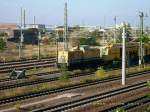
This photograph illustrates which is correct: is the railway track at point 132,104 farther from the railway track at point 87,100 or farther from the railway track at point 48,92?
the railway track at point 48,92

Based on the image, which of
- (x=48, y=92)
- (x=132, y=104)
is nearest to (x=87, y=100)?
(x=132, y=104)

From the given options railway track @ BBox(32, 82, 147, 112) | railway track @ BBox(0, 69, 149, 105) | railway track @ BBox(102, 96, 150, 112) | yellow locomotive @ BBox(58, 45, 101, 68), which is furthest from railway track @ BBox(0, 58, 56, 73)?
railway track @ BBox(102, 96, 150, 112)

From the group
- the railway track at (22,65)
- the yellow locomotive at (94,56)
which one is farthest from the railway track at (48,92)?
the railway track at (22,65)

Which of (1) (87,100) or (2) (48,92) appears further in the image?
(2) (48,92)

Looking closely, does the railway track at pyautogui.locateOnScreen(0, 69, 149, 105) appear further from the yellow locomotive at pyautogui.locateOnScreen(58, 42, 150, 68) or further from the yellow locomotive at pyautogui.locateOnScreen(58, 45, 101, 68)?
the yellow locomotive at pyautogui.locateOnScreen(58, 42, 150, 68)

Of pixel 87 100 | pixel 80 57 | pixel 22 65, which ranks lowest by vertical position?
pixel 87 100


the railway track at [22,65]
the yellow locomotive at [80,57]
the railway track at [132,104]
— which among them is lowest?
the railway track at [132,104]

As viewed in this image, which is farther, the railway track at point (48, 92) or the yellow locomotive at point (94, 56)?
the yellow locomotive at point (94, 56)

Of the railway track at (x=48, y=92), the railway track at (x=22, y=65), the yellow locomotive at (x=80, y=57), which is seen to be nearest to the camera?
the railway track at (x=48, y=92)

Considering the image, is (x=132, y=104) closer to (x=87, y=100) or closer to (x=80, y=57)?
(x=87, y=100)

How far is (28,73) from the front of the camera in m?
40.4

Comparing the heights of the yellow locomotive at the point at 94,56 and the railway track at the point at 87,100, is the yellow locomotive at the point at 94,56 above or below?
above

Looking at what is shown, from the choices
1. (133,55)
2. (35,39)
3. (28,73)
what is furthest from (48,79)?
(35,39)

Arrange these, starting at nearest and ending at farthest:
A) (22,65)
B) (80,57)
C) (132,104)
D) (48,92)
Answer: (132,104)
(48,92)
(80,57)
(22,65)
